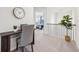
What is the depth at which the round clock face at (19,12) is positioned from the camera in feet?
12.7

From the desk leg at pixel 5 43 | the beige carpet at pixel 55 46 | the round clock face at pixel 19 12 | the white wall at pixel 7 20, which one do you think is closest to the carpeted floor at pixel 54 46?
the beige carpet at pixel 55 46

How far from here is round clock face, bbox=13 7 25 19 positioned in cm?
387

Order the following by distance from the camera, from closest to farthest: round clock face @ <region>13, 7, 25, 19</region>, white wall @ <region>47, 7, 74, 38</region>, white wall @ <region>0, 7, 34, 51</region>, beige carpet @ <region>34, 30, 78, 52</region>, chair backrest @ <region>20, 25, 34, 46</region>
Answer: chair backrest @ <region>20, 25, 34, 46</region> → white wall @ <region>0, 7, 34, 51</region> → beige carpet @ <region>34, 30, 78, 52</region> → round clock face @ <region>13, 7, 25, 19</region> → white wall @ <region>47, 7, 74, 38</region>

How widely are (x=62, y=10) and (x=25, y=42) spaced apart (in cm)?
485

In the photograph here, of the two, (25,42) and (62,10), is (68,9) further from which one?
(25,42)

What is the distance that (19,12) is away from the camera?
13.6 ft

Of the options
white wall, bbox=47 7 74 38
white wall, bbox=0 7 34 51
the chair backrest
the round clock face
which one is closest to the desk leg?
white wall, bbox=0 7 34 51

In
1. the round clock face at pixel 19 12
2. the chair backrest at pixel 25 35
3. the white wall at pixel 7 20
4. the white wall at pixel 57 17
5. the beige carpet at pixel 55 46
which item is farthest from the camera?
the white wall at pixel 57 17

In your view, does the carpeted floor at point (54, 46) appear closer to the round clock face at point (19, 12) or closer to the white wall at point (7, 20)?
the white wall at point (7, 20)

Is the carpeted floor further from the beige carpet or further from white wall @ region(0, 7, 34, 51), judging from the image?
white wall @ region(0, 7, 34, 51)

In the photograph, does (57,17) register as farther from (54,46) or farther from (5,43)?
(5,43)

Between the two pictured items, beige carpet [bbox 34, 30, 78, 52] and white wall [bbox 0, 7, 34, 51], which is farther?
beige carpet [bbox 34, 30, 78, 52]

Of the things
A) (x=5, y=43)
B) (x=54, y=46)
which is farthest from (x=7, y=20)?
(x=54, y=46)
